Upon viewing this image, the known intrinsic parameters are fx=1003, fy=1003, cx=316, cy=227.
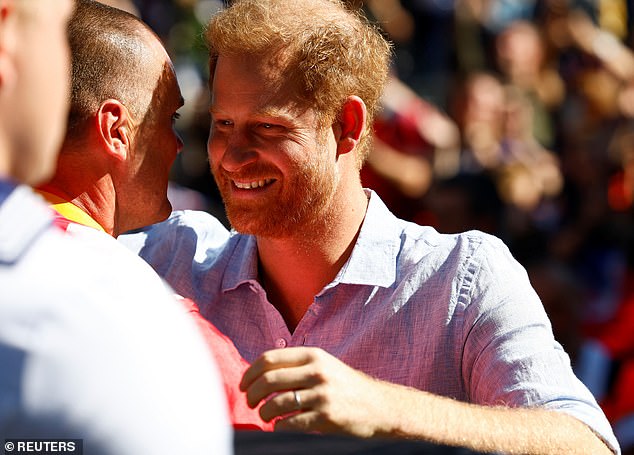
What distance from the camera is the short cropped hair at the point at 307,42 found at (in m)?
2.62

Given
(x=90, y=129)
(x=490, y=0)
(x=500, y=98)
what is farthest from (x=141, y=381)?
(x=490, y=0)

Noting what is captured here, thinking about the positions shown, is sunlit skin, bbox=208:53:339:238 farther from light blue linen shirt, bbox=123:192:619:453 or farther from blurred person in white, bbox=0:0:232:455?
blurred person in white, bbox=0:0:232:455

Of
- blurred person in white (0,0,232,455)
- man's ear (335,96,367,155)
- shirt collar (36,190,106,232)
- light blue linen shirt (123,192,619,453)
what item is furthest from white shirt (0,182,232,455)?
man's ear (335,96,367,155)

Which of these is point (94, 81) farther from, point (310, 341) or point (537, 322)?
point (537, 322)

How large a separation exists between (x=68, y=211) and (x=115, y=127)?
41 cm

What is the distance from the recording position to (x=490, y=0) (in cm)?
790

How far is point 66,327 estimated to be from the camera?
1.04 metres

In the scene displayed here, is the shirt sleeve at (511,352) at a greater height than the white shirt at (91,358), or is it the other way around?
the white shirt at (91,358)

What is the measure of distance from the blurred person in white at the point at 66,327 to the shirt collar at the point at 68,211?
0.74 metres

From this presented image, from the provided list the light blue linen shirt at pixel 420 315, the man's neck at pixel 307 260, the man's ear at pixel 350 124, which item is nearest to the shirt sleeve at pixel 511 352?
the light blue linen shirt at pixel 420 315

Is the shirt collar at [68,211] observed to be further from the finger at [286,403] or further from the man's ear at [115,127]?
the finger at [286,403]

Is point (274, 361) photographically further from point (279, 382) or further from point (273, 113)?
point (273, 113)

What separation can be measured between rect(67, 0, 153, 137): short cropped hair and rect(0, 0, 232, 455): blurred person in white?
110 cm

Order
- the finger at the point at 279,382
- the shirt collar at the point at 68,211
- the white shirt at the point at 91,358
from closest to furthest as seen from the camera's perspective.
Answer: the white shirt at the point at 91,358 → the finger at the point at 279,382 → the shirt collar at the point at 68,211
